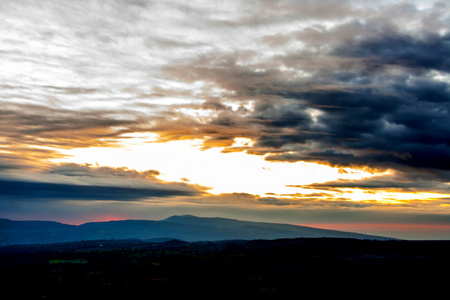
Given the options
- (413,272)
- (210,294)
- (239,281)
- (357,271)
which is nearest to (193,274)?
(239,281)

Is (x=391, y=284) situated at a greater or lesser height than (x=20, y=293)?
greater

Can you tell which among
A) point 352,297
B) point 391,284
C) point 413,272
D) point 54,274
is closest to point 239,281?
point 352,297

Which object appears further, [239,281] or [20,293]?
[239,281]

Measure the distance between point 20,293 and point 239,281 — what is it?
85.3 meters

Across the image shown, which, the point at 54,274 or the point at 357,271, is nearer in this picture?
the point at 357,271

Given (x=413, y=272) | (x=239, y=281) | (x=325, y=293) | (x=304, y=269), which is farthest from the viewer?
(x=304, y=269)

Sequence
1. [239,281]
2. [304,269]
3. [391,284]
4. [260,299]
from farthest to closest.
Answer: [304,269] < [239,281] < [391,284] < [260,299]

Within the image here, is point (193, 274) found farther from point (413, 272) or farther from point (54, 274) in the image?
point (413, 272)

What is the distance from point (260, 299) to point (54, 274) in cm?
12801

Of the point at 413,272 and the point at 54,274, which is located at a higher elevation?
the point at 413,272

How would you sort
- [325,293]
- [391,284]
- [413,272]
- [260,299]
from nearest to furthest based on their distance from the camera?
1. [260,299]
2. [325,293]
3. [391,284]
4. [413,272]

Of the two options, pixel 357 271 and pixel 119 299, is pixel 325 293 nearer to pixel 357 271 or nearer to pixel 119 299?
pixel 357 271

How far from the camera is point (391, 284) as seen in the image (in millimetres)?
144625

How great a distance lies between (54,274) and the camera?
198750mm
